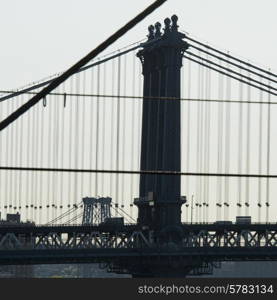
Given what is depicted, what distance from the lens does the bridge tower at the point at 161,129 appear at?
10838 cm

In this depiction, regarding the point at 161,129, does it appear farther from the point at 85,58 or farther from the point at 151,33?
the point at 85,58

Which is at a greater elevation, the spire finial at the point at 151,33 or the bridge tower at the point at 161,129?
the spire finial at the point at 151,33

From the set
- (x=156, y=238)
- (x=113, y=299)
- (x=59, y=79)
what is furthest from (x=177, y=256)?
(x=59, y=79)

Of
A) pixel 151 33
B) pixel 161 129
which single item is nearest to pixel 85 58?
pixel 161 129

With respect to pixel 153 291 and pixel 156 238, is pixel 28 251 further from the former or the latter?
pixel 153 291

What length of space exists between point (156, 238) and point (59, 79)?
309ft

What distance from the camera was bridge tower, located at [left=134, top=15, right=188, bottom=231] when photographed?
108375 mm

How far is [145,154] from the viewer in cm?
11225

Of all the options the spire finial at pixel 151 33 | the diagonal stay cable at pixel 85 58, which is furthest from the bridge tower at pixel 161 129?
the diagonal stay cable at pixel 85 58

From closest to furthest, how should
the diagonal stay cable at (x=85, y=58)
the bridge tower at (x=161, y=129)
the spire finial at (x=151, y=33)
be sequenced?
the diagonal stay cable at (x=85, y=58)
the bridge tower at (x=161, y=129)
the spire finial at (x=151, y=33)

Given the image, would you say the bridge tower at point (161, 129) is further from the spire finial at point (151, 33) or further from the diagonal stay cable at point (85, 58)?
the diagonal stay cable at point (85, 58)

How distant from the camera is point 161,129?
11081cm

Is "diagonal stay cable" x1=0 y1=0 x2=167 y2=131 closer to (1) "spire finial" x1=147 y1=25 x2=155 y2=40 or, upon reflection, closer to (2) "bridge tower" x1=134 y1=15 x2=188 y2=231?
(2) "bridge tower" x1=134 y1=15 x2=188 y2=231

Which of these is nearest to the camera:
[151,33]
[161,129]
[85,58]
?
[85,58]
